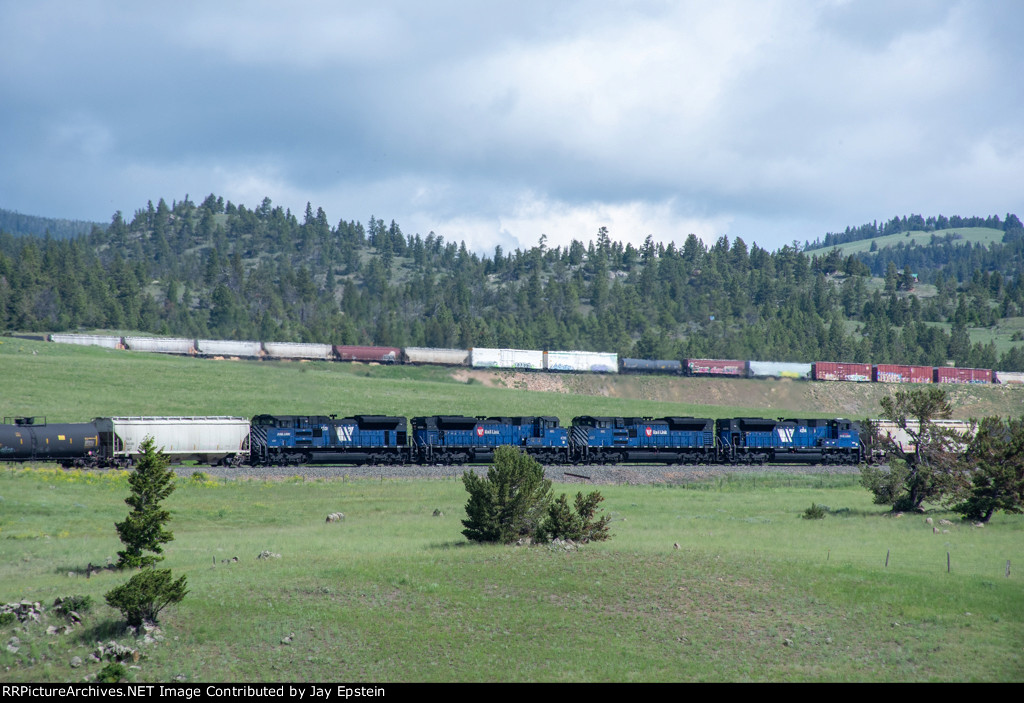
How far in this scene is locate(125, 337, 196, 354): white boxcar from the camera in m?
121

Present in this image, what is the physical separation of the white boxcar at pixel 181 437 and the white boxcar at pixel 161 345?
7187 centimetres

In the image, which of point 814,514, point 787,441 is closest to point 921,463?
point 814,514

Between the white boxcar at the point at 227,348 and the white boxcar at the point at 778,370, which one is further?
the white boxcar at the point at 778,370

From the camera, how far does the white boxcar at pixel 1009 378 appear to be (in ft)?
482

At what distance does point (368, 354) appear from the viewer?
424 feet

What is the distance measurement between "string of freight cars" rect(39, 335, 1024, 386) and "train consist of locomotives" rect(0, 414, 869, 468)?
5711 cm

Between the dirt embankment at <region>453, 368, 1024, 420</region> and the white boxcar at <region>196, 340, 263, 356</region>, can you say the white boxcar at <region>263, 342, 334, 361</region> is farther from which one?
the dirt embankment at <region>453, 368, 1024, 420</region>

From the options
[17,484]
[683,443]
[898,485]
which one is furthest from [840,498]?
[17,484]

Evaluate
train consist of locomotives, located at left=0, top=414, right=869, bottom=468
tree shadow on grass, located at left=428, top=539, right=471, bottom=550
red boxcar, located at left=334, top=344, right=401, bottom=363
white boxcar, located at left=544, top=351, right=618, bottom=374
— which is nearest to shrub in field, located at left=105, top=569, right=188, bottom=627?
tree shadow on grass, located at left=428, top=539, right=471, bottom=550

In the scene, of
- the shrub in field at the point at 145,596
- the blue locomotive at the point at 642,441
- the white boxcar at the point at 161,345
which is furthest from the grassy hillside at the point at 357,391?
the shrub in field at the point at 145,596

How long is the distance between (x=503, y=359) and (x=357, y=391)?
36.4m

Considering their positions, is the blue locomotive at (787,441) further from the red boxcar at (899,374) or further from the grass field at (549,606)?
the red boxcar at (899,374)

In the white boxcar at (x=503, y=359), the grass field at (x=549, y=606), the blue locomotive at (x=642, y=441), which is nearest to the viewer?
the grass field at (x=549, y=606)

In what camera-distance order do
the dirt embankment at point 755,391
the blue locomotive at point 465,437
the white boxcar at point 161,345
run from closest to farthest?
1. the blue locomotive at point 465,437
2. the white boxcar at point 161,345
3. the dirt embankment at point 755,391
